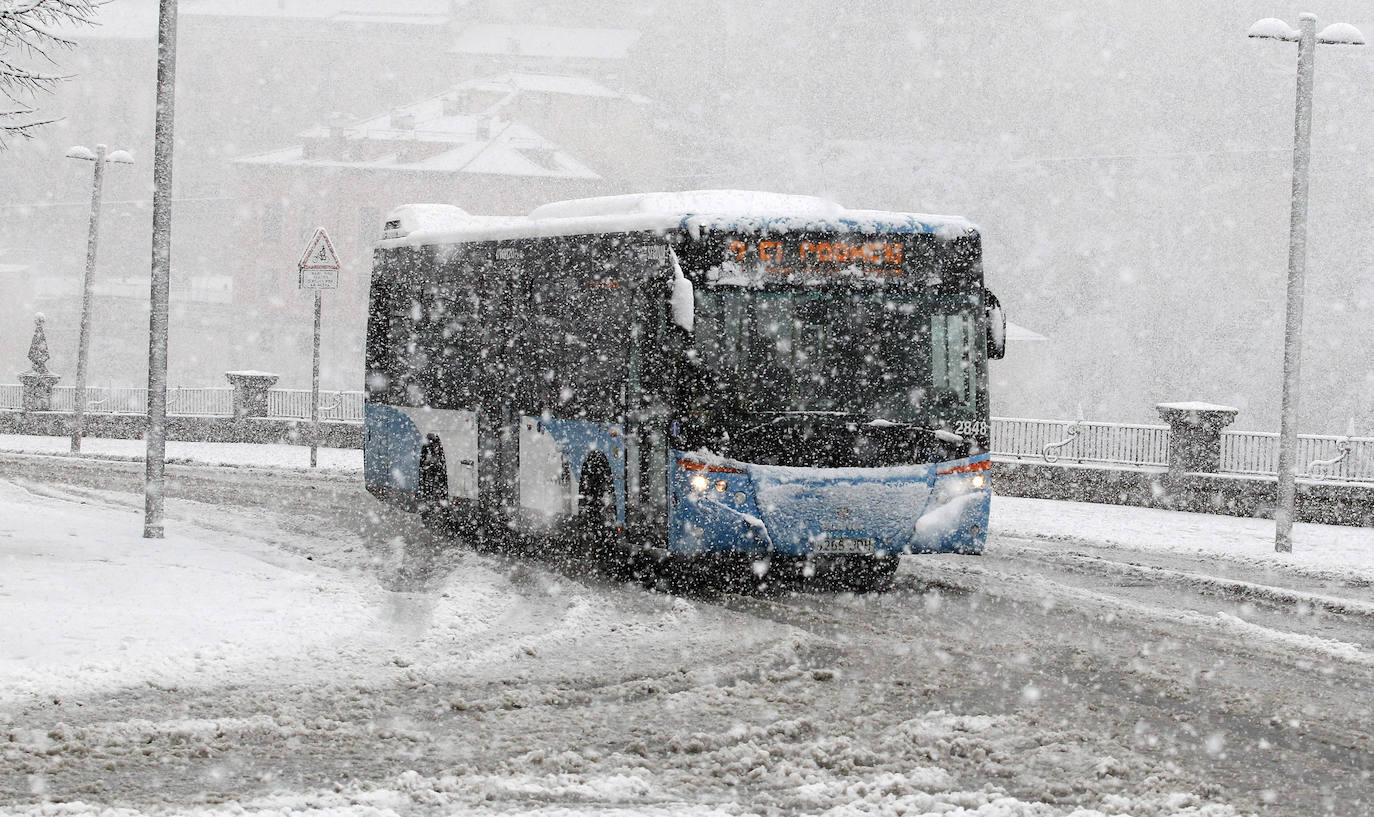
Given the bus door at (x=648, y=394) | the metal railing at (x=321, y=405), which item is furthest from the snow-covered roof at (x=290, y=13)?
the bus door at (x=648, y=394)

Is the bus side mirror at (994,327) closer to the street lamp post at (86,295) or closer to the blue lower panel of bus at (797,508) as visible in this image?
the blue lower panel of bus at (797,508)

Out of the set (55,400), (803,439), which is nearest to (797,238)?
(803,439)

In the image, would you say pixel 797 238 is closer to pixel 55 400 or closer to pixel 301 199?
pixel 55 400

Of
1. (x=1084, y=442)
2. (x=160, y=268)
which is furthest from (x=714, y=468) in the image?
(x=1084, y=442)

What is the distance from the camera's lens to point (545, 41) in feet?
368

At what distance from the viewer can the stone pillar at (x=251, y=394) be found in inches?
1417

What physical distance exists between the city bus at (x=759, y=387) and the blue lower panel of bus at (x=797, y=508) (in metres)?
0.01

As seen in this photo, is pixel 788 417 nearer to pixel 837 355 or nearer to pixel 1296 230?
pixel 837 355

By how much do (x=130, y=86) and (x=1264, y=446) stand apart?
349 ft

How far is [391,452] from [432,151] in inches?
2708

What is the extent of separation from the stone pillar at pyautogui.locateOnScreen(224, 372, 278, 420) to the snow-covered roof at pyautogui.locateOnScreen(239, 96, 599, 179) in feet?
154

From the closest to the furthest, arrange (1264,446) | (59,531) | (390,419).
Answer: (59,531), (390,419), (1264,446)

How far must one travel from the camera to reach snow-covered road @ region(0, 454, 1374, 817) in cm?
646

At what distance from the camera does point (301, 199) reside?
276ft
